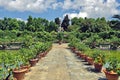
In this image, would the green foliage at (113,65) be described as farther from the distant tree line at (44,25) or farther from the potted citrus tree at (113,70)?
the distant tree line at (44,25)

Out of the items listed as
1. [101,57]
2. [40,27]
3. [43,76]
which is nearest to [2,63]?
[43,76]

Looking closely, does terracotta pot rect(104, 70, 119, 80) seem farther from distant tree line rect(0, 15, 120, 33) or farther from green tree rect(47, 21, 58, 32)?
green tree rect(47, 21, 58, 32)

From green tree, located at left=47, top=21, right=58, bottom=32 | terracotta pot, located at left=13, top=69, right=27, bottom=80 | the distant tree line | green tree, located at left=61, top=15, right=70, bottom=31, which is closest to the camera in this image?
terracotta pot, located at left=13, top=69, right=27, bottom=80

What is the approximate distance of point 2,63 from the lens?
30.3 feet

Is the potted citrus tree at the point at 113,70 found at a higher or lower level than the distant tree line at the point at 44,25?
lower

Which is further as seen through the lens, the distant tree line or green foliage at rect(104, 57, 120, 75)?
the distant tree line

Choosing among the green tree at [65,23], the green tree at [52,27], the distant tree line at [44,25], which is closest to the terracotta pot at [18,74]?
the distant tree line at [44,25]

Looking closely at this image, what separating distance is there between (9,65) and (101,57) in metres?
5.51

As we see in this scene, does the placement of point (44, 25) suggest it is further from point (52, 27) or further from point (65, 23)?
point (65, 23)

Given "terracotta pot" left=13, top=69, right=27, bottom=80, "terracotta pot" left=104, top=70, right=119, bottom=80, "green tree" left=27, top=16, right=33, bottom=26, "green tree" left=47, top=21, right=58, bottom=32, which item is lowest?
"terracotta pot" left=104, top=70, right=119, bottom=80

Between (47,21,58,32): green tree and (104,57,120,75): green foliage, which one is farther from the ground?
(47,21,58,32): green tree

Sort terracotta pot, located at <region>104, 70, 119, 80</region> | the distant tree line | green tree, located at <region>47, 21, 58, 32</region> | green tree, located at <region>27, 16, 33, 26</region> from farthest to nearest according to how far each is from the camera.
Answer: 1. green tree, located at <region>47, 21, 58, 32</region>
2. green tree, located at <region>27, 16, 33, 26</region>
3. the distant tree line
4. terracotta pot, located at <region>104, 70, 119, 80</region>

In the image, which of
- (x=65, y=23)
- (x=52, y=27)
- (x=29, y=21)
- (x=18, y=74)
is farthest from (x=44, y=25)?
(x=18, y=74)

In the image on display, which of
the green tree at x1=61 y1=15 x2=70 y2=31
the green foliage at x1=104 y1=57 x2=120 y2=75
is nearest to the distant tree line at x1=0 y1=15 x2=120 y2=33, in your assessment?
the green tree at x1=61 y1=15 x2=70 y2=31
